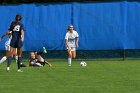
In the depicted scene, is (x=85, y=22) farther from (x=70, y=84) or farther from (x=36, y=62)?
(x=70, y=84)

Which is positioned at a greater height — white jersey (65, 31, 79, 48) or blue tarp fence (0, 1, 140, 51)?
blue tarp fence (0, 1, 140, 51)

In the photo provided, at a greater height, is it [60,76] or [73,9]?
[73,9]

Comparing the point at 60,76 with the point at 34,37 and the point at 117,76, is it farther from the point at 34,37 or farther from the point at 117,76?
the point at 34,37

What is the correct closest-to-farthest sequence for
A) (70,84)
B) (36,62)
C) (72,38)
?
(70,84) < (36,62) < (72,38)

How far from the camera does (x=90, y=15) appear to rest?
27.9 meters

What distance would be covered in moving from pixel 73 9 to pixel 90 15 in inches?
36.2

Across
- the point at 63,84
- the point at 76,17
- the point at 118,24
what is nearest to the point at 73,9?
the point at 76,17

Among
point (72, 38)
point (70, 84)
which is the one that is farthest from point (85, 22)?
point (70, 84)

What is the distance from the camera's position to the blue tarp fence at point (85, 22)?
91.0 ft

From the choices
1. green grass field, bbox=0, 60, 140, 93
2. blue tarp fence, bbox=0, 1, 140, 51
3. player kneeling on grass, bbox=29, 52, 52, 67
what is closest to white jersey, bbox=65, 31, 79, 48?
player kneeling on grass, bbox=29, 52, 52, 67

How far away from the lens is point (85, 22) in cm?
2794

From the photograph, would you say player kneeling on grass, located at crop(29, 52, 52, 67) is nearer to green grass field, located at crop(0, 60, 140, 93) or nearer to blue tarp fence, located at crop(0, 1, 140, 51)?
blue tarp fence, located at crop(0, 1, 140, 51)

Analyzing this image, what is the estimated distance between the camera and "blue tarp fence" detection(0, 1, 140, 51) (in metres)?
27.8

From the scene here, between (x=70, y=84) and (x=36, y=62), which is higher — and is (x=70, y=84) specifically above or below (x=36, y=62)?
below
